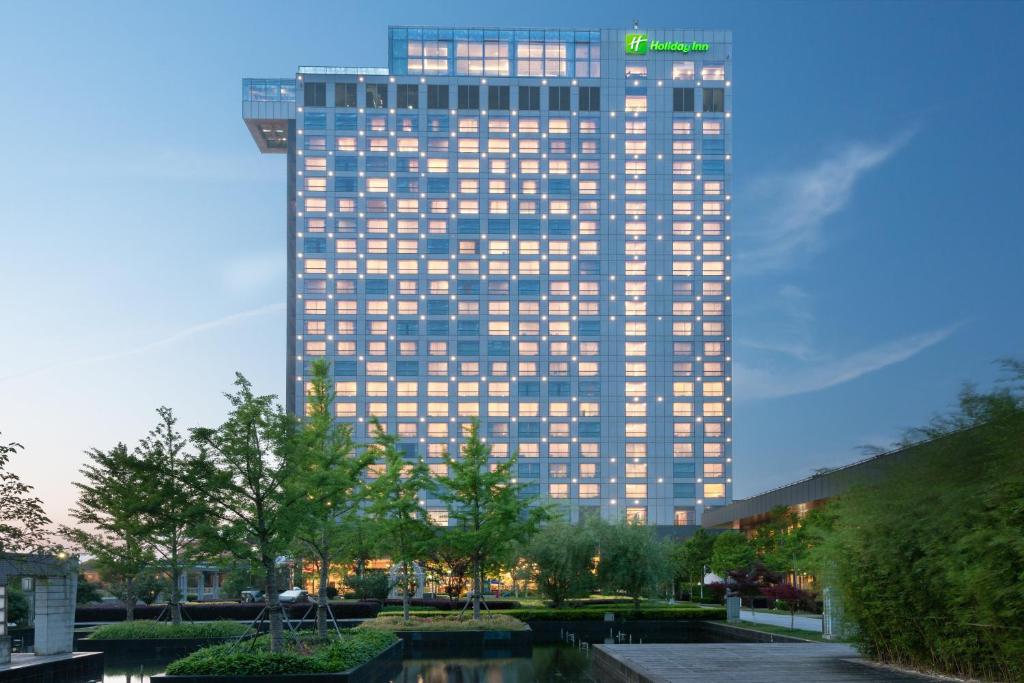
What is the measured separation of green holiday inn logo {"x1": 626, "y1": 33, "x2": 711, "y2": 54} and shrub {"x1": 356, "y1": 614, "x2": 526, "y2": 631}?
10418cm

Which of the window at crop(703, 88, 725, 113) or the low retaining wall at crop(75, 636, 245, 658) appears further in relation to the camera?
the window at crop(703, 88, 725, 113)

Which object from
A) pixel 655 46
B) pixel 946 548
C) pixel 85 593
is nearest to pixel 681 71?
pixel 655 46

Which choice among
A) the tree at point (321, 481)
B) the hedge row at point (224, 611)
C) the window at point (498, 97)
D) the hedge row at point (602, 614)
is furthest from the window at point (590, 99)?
the tree at point (321, 481)

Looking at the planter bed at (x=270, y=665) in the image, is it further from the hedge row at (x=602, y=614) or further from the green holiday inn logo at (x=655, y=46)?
the green holiday inn logo at (x=655, y=46)

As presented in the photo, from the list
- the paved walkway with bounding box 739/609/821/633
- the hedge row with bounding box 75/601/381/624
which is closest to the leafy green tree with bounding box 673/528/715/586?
the paved walkway with bounding box 739/609/821/633

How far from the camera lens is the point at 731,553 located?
71.7 m

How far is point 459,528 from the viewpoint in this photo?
46.5m

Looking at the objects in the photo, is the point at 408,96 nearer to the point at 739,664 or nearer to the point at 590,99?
the point at 590,99

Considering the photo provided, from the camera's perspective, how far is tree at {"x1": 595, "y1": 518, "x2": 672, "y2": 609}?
5353 cm

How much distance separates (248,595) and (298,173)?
7396 cm

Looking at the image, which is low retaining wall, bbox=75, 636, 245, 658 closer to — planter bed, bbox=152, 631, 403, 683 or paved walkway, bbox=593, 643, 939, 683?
planter bed, bbox=152, 631, 403, 683

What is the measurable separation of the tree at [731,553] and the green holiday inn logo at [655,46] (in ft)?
255

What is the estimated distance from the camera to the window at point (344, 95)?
130375 millimetres

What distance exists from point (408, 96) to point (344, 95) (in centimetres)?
848
